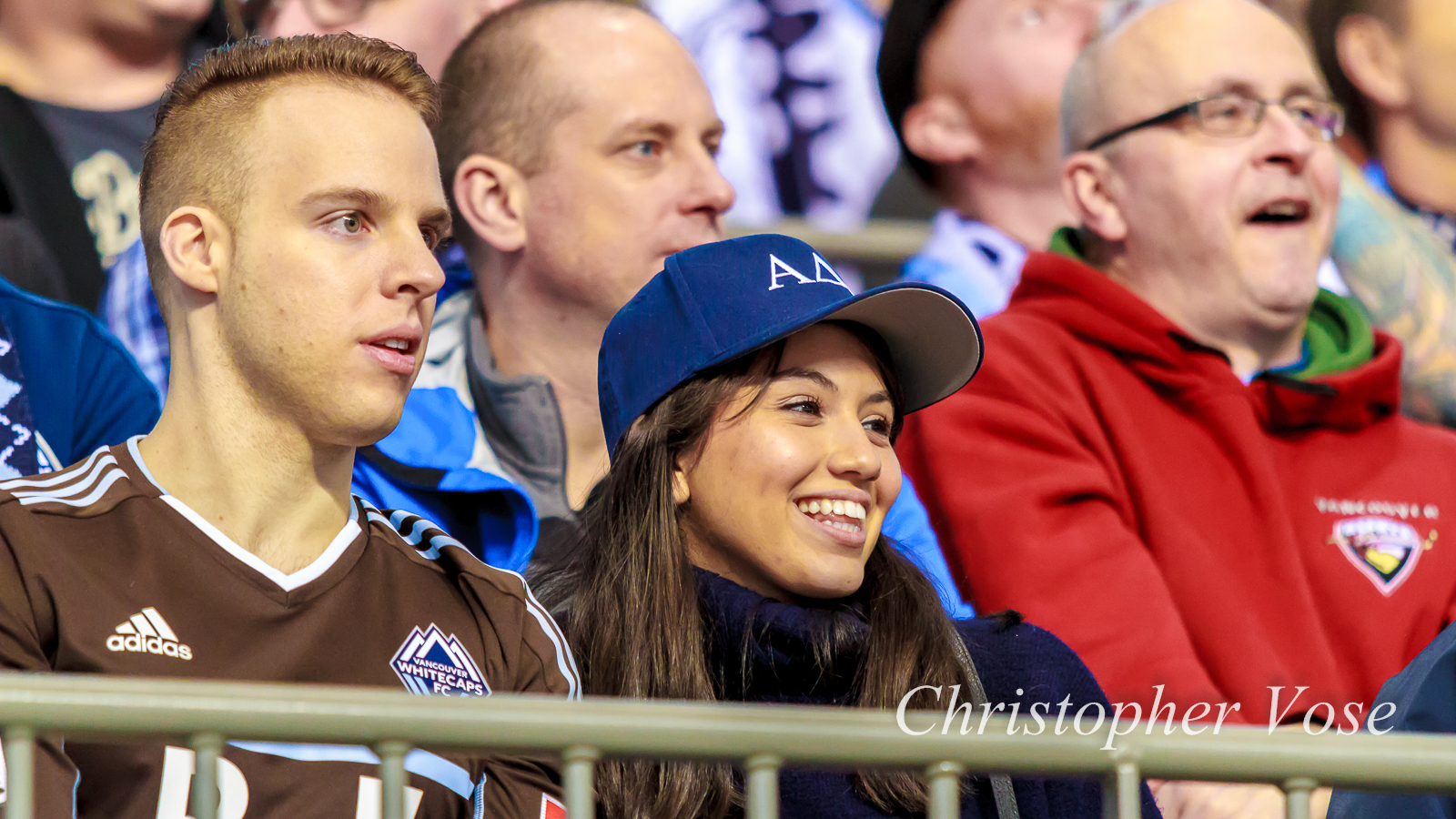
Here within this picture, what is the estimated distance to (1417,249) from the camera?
177 inches

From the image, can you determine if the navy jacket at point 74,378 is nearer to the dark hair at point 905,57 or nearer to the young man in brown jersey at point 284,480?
the young man in brown jersey at point 284,480

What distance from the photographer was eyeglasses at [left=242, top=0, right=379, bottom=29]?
3826mm

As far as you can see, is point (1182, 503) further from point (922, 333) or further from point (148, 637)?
point (148, 637)

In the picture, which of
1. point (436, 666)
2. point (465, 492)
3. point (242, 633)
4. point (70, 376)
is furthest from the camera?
point (465, 492)

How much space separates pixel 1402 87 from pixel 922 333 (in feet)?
10.3

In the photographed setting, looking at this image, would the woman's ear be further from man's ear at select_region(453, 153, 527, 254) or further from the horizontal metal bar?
man's ear at select_region(453, 153, 527, 254)

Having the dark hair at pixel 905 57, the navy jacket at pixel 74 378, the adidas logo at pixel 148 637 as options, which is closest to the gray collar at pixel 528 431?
the navy jacket at pixel 74 378

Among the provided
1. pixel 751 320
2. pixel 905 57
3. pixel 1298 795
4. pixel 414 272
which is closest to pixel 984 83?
pixel 905 57

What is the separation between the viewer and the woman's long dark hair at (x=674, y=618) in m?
2.13

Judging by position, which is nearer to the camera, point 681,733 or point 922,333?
point 681,733

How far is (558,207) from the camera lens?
11.4ft

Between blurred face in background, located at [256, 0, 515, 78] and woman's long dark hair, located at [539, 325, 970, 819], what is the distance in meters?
1.69

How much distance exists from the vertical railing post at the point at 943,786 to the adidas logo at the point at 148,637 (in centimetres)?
80

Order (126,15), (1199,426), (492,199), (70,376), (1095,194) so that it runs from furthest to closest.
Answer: (126,15) < (1095,194) < (492,199) < (1199,426) < (70,376)
